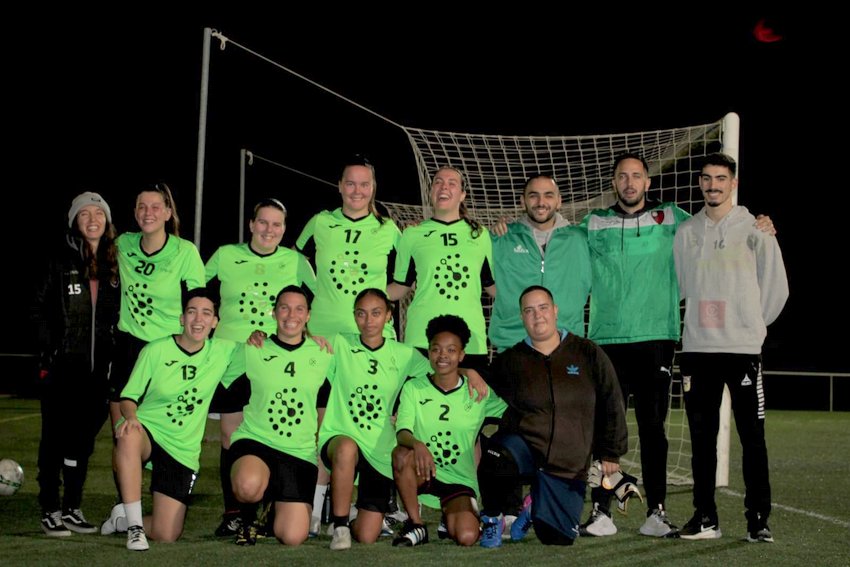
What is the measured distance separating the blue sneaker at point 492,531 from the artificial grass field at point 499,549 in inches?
1.7

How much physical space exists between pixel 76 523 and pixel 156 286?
3.78ft

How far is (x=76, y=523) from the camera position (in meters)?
5.03

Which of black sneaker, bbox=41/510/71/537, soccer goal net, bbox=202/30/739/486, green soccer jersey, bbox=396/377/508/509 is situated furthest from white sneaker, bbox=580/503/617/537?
black sneaker, bbox=41/510/71/537

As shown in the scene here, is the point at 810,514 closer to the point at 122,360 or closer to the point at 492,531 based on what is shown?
the point at 492,531

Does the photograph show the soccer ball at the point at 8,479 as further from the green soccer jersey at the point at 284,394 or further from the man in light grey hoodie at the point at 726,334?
the man in light grey hoodie at the point at 726,334

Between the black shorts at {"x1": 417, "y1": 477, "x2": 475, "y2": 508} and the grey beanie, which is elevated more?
the grey beanie

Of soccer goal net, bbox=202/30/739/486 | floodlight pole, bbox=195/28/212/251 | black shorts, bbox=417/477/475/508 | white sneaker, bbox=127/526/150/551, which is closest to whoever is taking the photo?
white sneaker, bbox=127/526/150/551

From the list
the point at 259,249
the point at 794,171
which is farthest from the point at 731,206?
the point at 794,171

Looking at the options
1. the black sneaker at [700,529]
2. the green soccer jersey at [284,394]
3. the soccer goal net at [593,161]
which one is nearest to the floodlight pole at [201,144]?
the soccer goal net at [593,161]

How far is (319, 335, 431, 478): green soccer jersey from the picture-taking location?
4957 mm

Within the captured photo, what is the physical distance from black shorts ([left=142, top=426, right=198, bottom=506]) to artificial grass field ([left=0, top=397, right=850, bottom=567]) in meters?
0.21

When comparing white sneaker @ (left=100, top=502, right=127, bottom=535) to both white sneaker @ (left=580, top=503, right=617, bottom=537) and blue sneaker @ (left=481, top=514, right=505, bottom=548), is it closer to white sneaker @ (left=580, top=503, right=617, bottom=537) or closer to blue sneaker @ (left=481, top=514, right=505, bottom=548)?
blue sneaker @ (left=481, top=514, right=505, bottom=548)

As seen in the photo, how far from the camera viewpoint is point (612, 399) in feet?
16.1

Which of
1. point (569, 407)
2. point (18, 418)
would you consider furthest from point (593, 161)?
point (18, 418)
